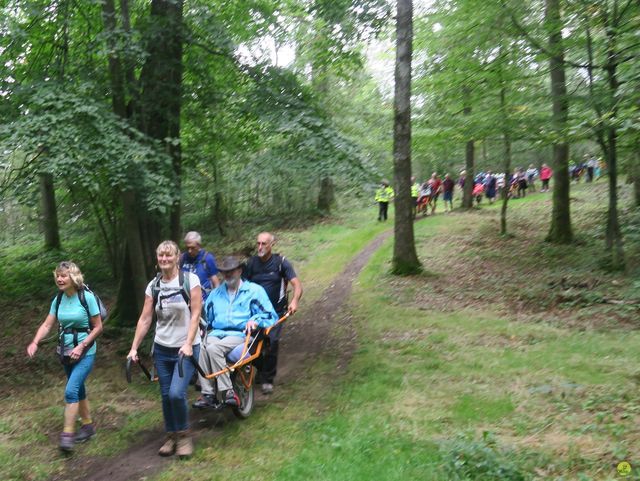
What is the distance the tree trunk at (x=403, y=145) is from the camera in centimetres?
1209

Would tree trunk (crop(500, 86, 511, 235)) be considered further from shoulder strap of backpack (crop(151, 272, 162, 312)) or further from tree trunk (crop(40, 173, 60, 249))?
tree trunk (crop(40, 173, 60, 249))

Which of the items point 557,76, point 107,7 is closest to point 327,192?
point 557,76

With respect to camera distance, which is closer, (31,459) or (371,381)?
(31,459)

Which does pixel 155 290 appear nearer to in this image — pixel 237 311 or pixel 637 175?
pixel 237 311

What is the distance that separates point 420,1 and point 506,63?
13.2 ft

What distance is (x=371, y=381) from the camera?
697 centimetres

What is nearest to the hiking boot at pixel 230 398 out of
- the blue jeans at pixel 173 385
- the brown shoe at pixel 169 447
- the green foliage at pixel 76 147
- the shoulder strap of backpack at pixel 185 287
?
the blue jeans at pixel 173 385

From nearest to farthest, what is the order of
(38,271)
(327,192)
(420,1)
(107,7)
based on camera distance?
(107,7) → (420,1) → (38,271) → (327,192)

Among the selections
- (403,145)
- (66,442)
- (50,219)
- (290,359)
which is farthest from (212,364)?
(50,219)

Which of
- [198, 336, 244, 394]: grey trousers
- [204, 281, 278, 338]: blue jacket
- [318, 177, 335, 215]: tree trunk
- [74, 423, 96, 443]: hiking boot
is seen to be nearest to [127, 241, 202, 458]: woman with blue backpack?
[198, 336, 244, 394]: grey trousers

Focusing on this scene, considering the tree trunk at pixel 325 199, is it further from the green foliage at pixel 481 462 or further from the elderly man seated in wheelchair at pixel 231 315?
the green foliage at pixel 481 462

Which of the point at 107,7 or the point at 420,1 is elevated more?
the point at 420,1

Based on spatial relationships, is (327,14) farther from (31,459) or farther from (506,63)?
(31,459)

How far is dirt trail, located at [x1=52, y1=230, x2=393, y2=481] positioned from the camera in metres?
5.05
